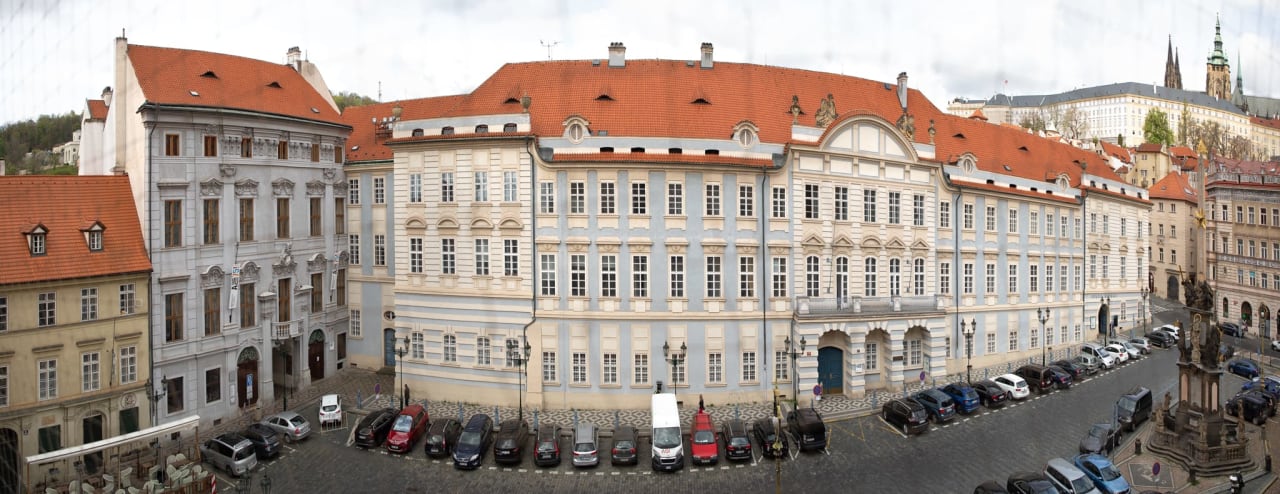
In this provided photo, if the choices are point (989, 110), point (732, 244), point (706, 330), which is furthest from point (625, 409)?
point (989, 110)

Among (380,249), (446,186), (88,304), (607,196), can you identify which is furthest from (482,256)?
(88,304)

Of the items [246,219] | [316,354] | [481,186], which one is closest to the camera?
[481,186]

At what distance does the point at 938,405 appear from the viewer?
35781 millimetres

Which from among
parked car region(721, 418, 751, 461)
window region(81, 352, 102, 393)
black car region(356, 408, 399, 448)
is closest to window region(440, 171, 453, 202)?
black car region(356, 408, 399, 448)

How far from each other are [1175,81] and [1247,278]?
116236mm

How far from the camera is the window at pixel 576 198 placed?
3812 centimetres

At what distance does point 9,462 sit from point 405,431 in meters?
14.6

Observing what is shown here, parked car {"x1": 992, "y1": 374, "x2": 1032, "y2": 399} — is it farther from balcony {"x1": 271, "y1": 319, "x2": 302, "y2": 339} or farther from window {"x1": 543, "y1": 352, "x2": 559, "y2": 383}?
balcony {"x1": 271, "y1": 319, "x2": 302, "y2": 339}

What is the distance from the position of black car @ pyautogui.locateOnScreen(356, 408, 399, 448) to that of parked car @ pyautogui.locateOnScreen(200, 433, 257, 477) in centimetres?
407

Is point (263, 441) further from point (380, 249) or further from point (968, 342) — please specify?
point (968, 342)

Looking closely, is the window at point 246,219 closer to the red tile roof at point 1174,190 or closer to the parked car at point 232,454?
the parked car at point 232,454

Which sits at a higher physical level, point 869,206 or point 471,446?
point 869,206

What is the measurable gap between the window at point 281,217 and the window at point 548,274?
15.1m

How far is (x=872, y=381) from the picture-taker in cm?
4188
